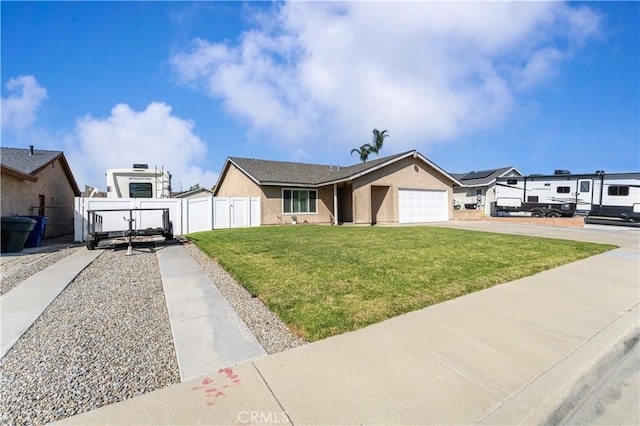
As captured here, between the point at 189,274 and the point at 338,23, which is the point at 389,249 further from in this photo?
the point at 338,23

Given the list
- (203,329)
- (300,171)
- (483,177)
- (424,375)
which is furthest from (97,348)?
(483,177)

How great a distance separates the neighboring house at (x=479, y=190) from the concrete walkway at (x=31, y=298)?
33.6m

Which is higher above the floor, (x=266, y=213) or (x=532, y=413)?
(x=266, y=213)

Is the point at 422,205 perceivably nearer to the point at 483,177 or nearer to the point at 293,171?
the point at 293,171

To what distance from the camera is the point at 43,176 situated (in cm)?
1527

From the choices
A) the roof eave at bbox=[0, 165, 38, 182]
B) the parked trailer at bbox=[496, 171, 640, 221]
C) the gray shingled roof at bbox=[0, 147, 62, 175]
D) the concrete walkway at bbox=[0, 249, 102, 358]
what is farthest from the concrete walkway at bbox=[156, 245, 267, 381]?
the parked trailer at bbox=[496, 171, 640, 221]

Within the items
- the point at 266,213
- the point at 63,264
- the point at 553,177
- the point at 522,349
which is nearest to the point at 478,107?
the point at 553,177

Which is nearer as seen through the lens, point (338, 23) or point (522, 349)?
point (522, 349)

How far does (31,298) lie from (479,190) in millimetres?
38558

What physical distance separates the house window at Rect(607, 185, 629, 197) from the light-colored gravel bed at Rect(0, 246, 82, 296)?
3035 centimetres

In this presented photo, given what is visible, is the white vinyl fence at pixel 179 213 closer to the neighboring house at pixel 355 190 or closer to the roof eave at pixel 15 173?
the neighboring house at pixel 355 190

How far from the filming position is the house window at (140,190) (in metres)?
14.7

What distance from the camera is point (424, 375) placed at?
2727 millimetres

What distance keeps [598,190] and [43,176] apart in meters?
35.2
